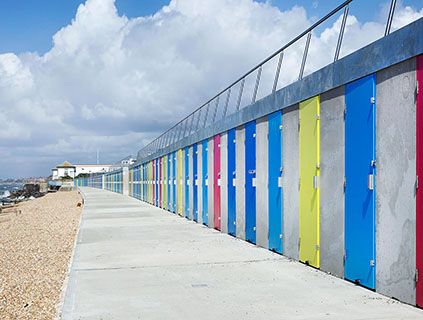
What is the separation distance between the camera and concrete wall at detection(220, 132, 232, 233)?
14.2 metres

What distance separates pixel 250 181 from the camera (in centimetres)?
1217

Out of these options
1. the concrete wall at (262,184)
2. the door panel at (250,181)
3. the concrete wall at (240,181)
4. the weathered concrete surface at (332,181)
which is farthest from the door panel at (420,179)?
the concrete wall at (240,181)

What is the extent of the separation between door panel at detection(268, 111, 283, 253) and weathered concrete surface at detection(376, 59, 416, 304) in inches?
139

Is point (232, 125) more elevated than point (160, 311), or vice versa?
point (232, 125)

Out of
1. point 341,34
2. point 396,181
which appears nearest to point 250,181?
point 341,34

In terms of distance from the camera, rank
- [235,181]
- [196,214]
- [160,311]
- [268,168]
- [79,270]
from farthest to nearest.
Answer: [196,214] → [235,181] → [268,168] → [79,270] → [160,311]

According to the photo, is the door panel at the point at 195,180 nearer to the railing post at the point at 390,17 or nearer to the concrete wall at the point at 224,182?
the concrete wall at the point at 224,182

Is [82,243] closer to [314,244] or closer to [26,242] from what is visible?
[26,242]

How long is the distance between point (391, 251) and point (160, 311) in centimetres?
271

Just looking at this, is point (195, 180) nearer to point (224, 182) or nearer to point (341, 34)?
point (224, 182)

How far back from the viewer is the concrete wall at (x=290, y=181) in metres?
9.46

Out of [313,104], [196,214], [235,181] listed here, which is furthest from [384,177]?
[196,214]

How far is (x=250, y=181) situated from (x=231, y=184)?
168 cm

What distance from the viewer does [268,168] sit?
35.9 feet
